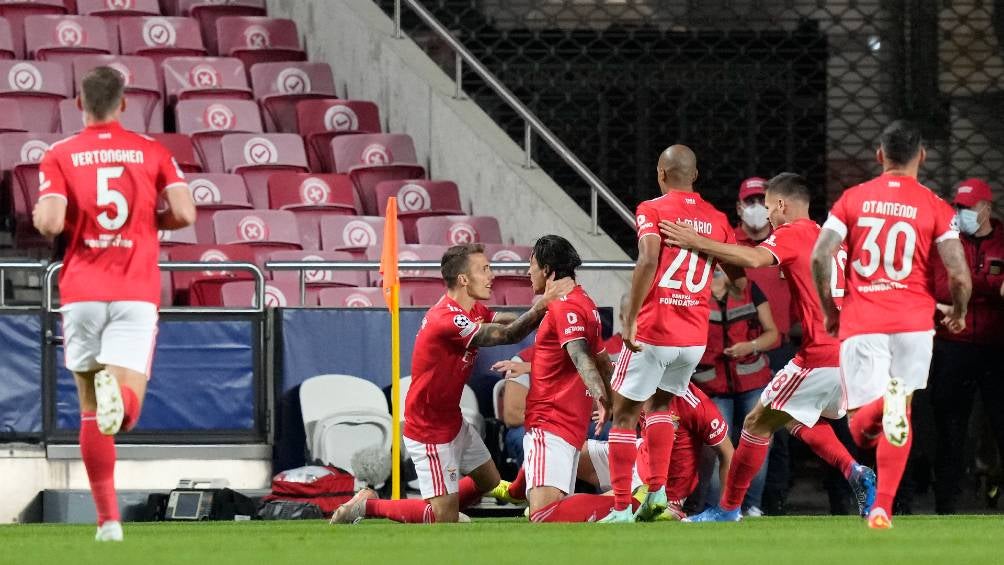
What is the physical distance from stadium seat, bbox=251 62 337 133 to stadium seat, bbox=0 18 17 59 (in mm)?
1958

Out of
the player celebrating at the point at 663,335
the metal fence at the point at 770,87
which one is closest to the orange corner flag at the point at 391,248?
the player celebrating at the point at 663,335

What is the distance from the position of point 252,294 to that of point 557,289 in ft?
11.1

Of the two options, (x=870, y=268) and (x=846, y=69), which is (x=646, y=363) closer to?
(x=870, y=268)

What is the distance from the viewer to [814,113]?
15.3 metres

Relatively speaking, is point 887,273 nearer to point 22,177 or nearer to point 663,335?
point 663,335

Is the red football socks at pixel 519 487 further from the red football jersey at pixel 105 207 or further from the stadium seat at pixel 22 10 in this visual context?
the stadium seat at pixel 22 10

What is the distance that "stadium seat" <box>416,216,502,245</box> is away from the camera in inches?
525

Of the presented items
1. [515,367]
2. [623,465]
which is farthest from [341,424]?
[623,465]

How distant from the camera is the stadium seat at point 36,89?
46.3ft

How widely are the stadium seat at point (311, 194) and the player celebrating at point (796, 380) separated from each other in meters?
4.93

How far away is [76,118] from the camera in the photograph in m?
14.0

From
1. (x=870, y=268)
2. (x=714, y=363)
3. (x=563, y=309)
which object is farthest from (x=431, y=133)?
(x=870, y=268)

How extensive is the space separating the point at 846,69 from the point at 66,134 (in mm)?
6501

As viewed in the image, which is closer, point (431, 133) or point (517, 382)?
point (517, 382)
